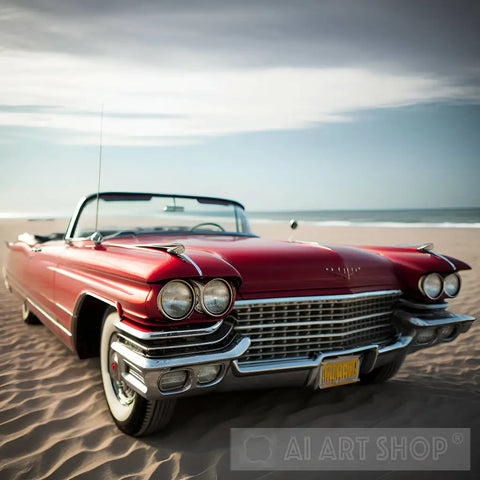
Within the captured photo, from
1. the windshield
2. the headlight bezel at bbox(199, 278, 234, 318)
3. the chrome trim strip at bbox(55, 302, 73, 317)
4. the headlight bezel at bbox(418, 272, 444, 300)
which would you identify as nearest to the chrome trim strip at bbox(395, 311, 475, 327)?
the headlight bezel at bbox(418, 272, 444, 300)

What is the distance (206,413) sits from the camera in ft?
9.95

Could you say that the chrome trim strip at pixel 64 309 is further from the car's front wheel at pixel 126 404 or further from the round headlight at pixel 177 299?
the round headlight at pixel 177 299

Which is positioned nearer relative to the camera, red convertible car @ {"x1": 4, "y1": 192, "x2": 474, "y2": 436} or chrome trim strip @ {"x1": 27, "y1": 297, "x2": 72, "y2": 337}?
red convertible car @ {"x1": 4, "y1": 192, "x2": 474, "y2": 436}

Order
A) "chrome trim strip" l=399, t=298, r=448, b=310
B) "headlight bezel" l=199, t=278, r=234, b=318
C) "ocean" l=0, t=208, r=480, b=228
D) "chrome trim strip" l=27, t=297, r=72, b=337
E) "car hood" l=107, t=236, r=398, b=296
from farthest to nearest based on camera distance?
1. "ocean" l=0, t=208, r=480, b=228
2. "chrome trim strip" l=27, t=297, r=72, b=337
3. "chrome trim strip" l=399, t=298, r=448, b=310
4. "car hood" l=107, t=236, r=398, b=296
5. "headlight bezel" l=199, t=278, r=234, b=318

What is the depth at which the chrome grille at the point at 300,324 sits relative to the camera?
262 centimetres

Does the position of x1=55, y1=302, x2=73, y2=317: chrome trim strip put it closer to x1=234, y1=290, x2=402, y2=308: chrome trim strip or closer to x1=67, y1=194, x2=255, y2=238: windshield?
x1=67, y1=194, x2=255, y2=238: windshield

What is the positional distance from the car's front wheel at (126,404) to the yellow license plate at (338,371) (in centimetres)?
94

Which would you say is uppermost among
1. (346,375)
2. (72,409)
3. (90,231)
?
(90,231)

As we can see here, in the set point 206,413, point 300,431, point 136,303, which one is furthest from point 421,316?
point 136,303

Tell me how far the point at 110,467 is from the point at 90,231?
7.37 feet

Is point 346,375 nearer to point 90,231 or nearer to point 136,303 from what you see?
point 136,303

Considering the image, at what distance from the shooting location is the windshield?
4148 mm

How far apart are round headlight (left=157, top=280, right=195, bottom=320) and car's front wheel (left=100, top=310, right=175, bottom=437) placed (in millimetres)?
568

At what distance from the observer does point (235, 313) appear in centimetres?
258
